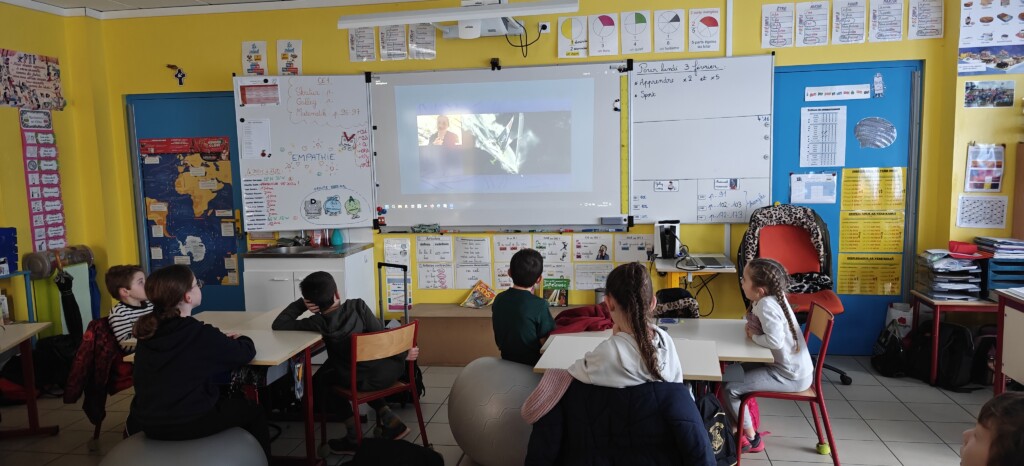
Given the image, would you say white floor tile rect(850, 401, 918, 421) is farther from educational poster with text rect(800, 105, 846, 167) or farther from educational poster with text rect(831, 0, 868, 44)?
educational poster with text rect(831, 0, 868, 44)

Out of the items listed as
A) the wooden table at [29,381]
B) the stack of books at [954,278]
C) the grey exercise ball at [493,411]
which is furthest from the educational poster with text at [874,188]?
the wooden table at [29,381]

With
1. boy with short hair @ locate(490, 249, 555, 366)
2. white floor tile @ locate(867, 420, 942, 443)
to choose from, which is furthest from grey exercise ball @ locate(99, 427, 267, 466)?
white floor tile @ locate(867, 420, 942, 443)

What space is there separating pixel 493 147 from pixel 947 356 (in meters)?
3.25

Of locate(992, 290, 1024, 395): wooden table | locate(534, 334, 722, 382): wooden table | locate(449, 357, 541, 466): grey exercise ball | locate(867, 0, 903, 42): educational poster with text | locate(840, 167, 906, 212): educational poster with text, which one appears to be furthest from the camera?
locate(840, 167, 906, 212): educational poster with text

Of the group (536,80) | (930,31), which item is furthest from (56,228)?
(930,31)

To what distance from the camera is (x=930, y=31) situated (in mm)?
4270

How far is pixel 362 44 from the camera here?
4887mm

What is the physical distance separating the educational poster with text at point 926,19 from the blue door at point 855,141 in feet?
0.62

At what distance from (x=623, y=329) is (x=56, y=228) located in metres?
4.89

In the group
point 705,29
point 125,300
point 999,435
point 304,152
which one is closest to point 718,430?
point 999,435

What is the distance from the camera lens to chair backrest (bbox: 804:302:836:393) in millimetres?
2787

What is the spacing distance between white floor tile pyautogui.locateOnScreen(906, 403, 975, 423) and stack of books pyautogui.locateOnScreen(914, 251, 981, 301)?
2.25 feet

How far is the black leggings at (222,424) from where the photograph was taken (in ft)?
8.13

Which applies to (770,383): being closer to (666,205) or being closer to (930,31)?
(666,205)
